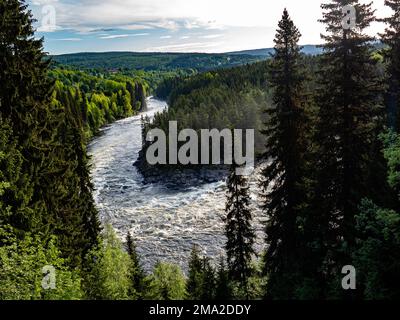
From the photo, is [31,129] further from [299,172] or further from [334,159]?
[334,159]

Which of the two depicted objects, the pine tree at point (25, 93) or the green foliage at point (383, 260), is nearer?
the green foliage at point (383, 260)

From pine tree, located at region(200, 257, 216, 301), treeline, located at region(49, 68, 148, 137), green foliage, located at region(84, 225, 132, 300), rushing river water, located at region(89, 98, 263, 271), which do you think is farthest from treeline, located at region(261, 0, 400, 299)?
treeline, located at region(49, 68, 148, 137)

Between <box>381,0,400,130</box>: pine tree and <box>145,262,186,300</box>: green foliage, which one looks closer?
<box>381,0,400,130</box>: pine tree

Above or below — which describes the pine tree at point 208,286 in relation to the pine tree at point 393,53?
below

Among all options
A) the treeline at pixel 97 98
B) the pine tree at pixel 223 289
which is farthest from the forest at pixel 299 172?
the treeline at pixel 97 98

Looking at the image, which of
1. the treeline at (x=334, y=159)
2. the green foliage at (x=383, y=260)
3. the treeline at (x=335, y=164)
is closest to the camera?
the green foliage at (x=383, y=260)

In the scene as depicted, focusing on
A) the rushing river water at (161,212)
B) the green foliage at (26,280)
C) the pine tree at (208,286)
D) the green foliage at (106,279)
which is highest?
the green foliage at (26,280)

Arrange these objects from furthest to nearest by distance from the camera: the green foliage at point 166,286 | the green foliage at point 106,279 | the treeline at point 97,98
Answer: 1. the treeline at point 97,98
2. the green foliage at point 166,286
3. the green foliage at point 106,279

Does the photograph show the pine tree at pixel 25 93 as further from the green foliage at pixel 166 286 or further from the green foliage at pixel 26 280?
the green foliage at pixel 166 286

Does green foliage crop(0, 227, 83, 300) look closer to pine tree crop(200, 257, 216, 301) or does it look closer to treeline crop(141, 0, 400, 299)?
treeline crop(141, 0, 400, 299)
